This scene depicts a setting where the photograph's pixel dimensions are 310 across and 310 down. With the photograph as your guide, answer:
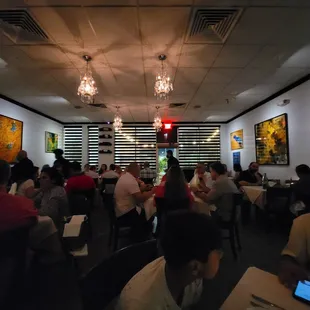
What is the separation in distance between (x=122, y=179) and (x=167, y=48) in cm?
220

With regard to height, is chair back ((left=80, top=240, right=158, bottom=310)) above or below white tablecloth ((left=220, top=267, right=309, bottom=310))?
above

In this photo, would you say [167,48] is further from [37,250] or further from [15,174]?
[37,250]

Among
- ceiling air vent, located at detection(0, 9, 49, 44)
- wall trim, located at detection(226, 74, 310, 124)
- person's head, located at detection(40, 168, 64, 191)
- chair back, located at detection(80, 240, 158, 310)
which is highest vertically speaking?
ceiling air vent, located at detection(0, 9, 49, 44)

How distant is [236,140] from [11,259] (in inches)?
343

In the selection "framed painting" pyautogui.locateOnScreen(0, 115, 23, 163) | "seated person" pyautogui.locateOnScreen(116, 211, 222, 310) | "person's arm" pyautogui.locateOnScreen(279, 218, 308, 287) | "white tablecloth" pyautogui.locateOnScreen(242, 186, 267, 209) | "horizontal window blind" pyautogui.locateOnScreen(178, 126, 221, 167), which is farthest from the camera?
"horizontal window blind" pyautogui.locateOnScreen(178, 126, 221, 167)

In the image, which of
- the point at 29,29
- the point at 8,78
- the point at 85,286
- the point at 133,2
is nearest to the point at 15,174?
the point at 29,29

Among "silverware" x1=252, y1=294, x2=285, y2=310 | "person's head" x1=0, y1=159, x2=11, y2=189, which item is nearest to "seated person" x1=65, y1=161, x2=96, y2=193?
"person's head" x1=0, y1=159, x2=11, y2=189

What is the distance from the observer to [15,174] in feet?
11.4

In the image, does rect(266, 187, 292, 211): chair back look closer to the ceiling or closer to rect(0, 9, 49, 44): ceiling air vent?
the ceiling

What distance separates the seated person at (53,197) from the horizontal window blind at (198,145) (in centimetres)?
756

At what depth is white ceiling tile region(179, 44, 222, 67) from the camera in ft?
11.6

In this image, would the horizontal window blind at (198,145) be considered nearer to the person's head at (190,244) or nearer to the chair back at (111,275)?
the chair back at (111,275)

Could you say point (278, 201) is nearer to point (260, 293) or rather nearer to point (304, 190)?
point (304, 190)

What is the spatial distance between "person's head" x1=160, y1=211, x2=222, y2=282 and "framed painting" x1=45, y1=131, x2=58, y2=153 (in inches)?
346
